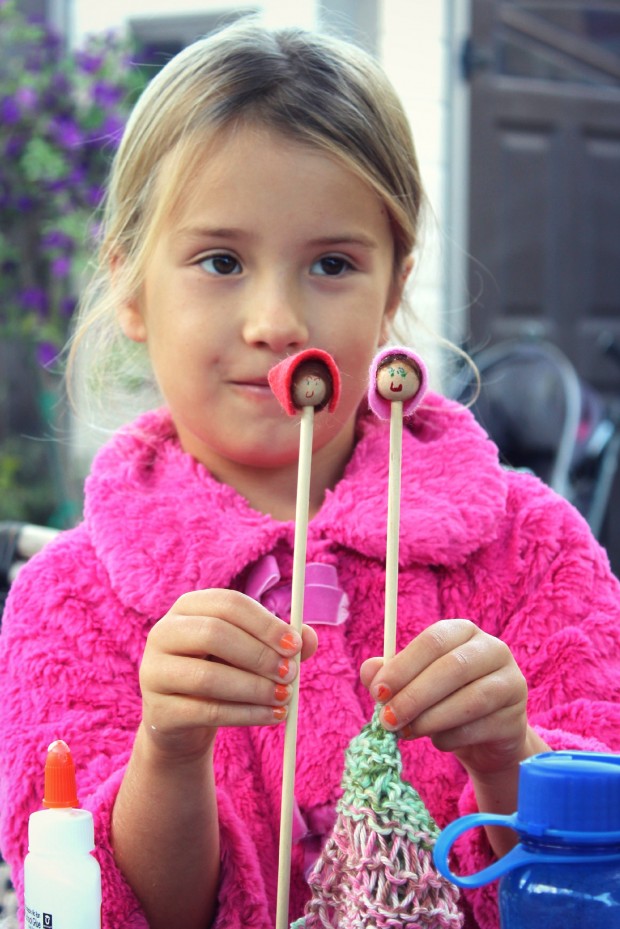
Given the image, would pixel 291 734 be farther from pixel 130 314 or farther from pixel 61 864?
pixel 130 314

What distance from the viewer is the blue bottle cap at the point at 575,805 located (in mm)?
659

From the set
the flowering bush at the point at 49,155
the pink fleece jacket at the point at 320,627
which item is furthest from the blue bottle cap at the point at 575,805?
the flowering bush at the point at 49,155

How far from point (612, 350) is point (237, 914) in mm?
2377

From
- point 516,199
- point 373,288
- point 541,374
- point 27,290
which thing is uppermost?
point 516,199

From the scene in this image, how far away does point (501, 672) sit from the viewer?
873mm

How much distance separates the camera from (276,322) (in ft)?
3.63

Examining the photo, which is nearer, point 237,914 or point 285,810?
point 285,810

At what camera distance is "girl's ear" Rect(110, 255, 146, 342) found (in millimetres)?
1314

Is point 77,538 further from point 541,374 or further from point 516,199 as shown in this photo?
point 516,199

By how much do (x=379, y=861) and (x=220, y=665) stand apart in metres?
0.17

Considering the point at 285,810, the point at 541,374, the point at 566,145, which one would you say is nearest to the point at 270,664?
the point at 285,810

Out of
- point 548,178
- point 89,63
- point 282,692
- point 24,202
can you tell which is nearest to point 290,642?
point 282,692

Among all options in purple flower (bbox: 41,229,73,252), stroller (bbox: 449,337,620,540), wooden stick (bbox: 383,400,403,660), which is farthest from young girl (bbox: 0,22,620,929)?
purple flower (bbox: 41,229,73,252)

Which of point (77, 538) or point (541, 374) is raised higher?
point (541, 374)
